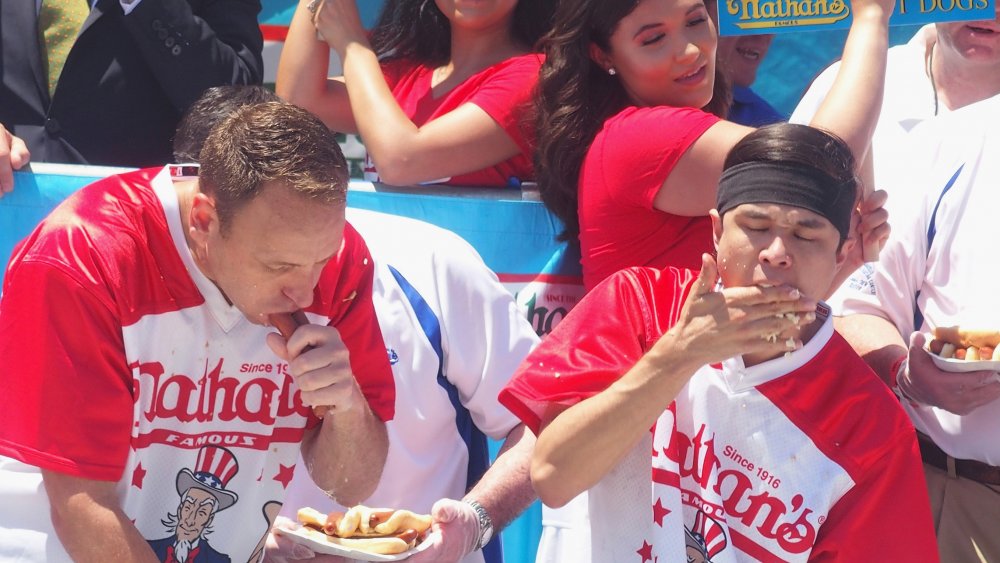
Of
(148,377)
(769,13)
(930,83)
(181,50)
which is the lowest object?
(930,83)

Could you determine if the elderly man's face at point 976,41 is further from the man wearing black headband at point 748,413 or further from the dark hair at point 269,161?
the dark hair at point 269,161

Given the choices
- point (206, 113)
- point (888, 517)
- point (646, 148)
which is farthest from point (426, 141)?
point (888, 517)

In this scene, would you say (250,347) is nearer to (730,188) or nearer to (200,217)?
(200,217)

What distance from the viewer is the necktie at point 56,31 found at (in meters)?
3.89

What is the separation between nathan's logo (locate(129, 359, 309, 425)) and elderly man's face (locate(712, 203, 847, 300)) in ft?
3.35

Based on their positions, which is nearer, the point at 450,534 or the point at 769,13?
the point at 450,534

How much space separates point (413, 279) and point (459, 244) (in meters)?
0.15

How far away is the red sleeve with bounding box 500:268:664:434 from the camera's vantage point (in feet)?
8.14

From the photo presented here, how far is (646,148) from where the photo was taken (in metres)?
2.97

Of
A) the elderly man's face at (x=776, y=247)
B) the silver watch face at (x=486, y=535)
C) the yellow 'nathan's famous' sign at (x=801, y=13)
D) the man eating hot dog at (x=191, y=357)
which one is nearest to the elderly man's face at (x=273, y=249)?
the man eating hot dog at (x=191, y=357)

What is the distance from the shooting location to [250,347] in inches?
111

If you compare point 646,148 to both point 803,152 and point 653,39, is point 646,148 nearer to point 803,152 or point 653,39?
point 653,39

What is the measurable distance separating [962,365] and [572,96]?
113 cm

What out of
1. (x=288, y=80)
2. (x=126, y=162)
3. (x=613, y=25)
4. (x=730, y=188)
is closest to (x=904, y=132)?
(x=613, y=25)
